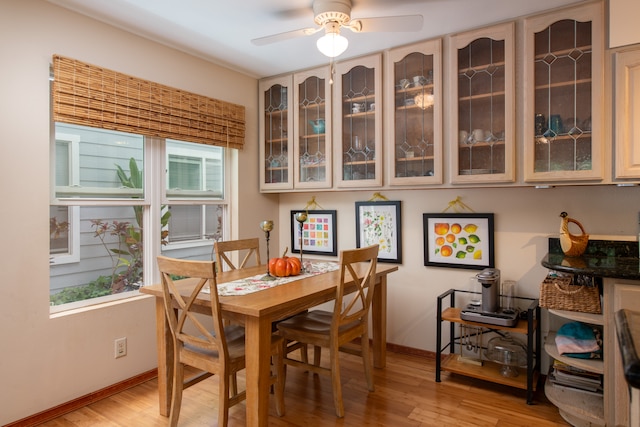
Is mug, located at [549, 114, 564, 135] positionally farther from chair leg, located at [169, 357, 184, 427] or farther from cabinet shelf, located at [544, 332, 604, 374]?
chair leg, located at [169, 357, 184, 427]

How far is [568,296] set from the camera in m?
2.22

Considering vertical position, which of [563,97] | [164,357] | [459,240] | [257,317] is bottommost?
[164,357]

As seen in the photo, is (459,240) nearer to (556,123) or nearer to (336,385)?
(556,123)

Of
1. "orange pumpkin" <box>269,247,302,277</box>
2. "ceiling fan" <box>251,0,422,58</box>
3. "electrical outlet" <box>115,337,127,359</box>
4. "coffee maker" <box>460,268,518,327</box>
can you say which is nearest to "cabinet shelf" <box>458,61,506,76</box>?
"ceiling fan" <box>251,0,422,58</box>

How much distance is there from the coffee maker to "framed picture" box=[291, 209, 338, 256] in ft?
4.70

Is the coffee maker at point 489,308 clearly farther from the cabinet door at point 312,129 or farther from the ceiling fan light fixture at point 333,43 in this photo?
the ceiling fan light fixture at point 333,43

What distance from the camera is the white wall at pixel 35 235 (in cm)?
219

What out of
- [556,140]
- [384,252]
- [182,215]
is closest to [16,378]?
[182,215]

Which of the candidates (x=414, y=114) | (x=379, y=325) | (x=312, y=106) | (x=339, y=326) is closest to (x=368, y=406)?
(x=339, y=326)

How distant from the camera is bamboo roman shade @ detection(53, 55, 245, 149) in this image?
2.39 m

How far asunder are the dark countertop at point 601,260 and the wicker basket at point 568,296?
0.39ft

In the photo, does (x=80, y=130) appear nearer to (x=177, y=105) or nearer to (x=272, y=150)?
(x=177, y=105)

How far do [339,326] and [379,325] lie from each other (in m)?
0.70

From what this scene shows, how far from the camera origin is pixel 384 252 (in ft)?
11.4
